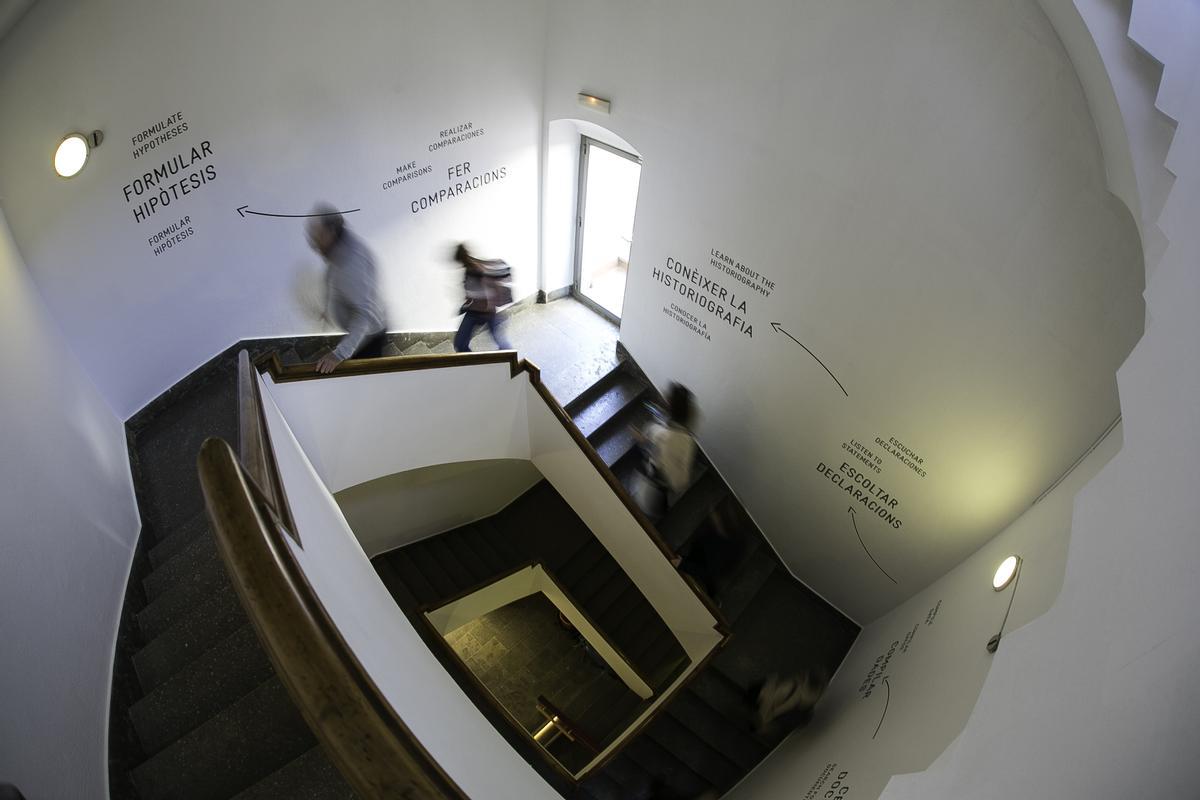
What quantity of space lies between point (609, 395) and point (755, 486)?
1.67m

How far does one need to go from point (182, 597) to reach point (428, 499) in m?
3.24

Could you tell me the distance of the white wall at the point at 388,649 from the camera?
2.38m

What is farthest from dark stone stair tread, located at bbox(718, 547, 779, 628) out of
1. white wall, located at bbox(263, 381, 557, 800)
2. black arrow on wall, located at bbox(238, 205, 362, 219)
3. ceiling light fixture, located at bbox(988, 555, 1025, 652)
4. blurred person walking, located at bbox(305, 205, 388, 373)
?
black arrow on wall, located at bbox(238, 205, 362, 219)

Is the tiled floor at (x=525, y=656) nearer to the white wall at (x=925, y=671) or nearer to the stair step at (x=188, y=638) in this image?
the white wall at (x=925, y=671)

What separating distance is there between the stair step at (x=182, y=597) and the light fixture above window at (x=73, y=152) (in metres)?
2.35

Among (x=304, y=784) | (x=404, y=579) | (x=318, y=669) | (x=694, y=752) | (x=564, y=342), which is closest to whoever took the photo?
(x=318, y=669)

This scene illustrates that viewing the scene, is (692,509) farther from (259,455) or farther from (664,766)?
(259,455)

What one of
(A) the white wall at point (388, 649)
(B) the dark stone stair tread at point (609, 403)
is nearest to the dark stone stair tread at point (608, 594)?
(B) the dark stone stair tread at point (609, 403)

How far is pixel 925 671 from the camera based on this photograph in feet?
13.5

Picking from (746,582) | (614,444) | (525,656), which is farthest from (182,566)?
(525,656)

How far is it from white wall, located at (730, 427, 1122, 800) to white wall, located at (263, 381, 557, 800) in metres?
1.62

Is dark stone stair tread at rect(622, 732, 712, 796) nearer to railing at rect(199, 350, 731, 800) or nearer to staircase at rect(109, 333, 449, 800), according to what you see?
staircase at rect(109, 333, 449, 800)

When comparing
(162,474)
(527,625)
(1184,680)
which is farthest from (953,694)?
(527,625)

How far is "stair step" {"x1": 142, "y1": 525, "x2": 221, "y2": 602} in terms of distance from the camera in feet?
12.6
